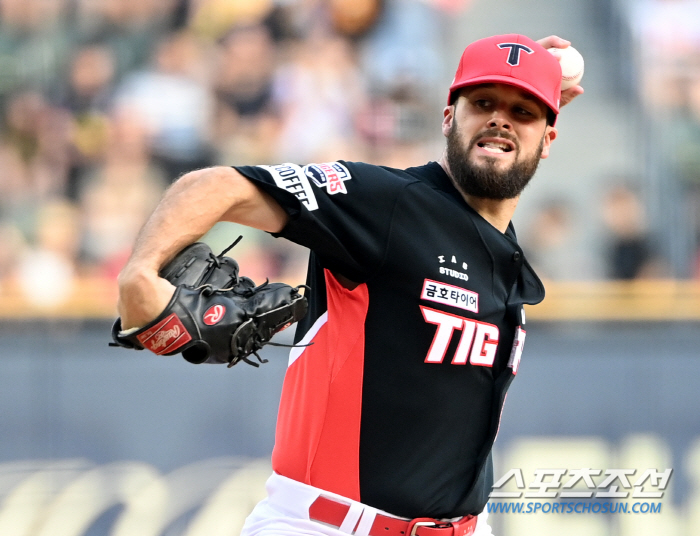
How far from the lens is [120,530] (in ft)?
17.8

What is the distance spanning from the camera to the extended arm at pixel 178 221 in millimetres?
2244

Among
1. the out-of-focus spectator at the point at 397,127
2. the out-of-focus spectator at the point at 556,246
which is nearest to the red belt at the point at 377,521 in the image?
the out-of-focus spectator at the point at 556,246

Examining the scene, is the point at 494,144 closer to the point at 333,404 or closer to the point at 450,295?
the point at 450,295

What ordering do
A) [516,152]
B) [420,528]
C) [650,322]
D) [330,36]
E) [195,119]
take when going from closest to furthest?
[420,528] < [516,152] < [650,322] < [195,119] < [330,36]

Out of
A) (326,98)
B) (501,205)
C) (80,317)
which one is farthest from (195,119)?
(501,205)

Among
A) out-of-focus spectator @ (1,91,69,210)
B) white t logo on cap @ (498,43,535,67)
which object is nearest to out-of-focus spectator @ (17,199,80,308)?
out-of-focus spectator @ (1,91,69,210)

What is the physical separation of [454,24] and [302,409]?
194 inches

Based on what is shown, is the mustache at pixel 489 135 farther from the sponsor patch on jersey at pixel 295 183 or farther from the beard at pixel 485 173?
the sponsor patch on jersey at pixel 295 183

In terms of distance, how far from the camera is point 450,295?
280 centimetres

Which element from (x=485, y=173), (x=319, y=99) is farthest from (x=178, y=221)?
(x=319, y=99)

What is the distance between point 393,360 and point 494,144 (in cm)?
78

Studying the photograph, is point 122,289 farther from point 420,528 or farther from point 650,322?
point 650,322

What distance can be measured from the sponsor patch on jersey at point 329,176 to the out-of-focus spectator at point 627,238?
3.93 m

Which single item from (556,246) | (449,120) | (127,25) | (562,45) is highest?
(127,25)
